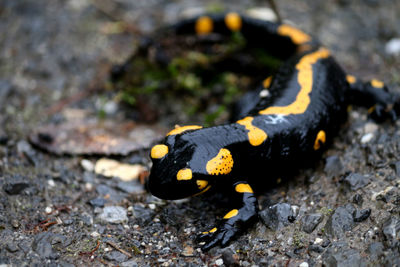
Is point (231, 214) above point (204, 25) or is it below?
below

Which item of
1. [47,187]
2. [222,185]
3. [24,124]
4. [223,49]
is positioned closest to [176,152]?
[222,185]

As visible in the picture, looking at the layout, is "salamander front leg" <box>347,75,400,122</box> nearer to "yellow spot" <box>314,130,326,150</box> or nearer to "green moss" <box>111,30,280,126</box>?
"yellow spot" <box>314,130,326,150</box>

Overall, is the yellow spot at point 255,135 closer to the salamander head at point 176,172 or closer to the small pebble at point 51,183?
the salamander head at point 176,172

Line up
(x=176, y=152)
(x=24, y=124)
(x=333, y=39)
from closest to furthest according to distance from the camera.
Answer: (x=176, y=152)
(x=24, y=124)
(x=333, y=39)

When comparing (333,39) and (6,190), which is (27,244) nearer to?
(6,190)

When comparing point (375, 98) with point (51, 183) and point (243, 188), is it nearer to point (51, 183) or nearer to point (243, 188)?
point (243, 188)

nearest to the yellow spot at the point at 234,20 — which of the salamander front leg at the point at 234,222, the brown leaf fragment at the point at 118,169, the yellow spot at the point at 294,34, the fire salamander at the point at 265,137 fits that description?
the yellow spot at the point at 294,34

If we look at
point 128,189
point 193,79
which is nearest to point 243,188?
point 128,189
